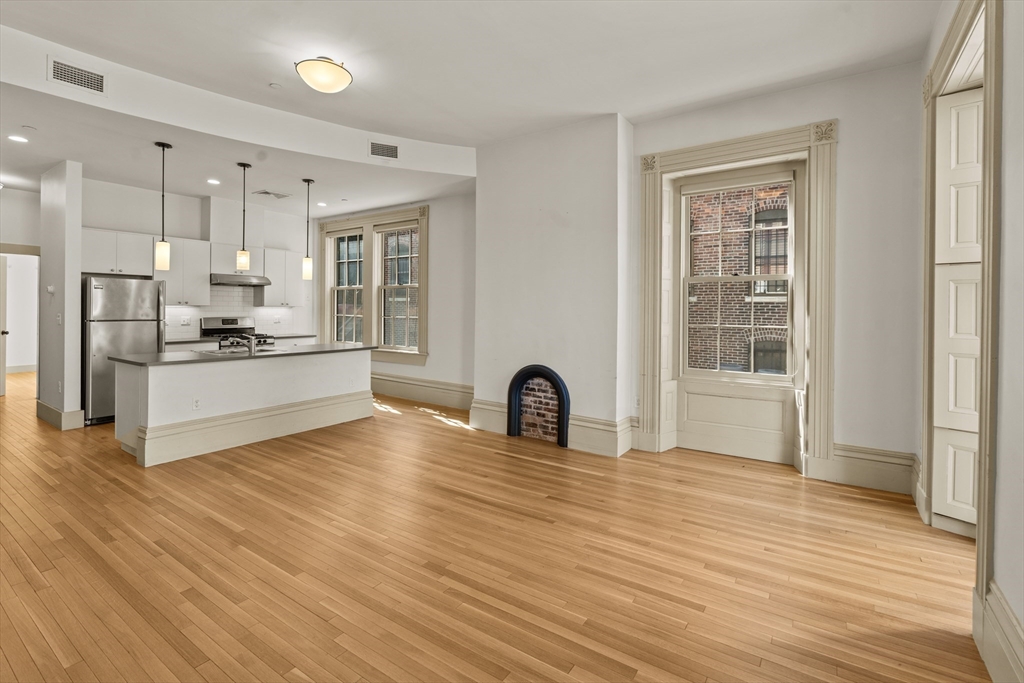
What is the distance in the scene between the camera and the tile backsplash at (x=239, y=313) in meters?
7.09

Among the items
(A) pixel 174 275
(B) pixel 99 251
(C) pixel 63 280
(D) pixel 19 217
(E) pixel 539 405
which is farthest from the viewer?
(A) pixel 174 275

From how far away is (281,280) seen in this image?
8.13m

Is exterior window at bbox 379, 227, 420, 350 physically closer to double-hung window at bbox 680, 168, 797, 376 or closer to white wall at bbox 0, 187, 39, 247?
double-hung window at bbox 680, 168, 797, 376

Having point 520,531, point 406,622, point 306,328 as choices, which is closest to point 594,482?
point 520,531

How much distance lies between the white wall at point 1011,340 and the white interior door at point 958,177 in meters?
1.39

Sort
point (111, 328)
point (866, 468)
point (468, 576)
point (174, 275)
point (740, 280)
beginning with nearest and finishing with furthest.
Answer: point (468, 576)
point (866, 468)
point (740, 280)
point (111, 328)
point (174, 275)

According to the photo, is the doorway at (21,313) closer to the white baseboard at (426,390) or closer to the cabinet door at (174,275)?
the cabinet door at (174,275)

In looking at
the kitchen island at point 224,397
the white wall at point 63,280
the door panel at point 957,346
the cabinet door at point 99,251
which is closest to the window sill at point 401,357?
the kitchen island at point 224,397

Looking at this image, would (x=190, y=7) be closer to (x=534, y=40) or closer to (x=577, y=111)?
(x=534, y=40)

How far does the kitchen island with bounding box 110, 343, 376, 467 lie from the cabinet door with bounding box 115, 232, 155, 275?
6.61ft

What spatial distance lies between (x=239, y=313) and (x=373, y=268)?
7.05 ft

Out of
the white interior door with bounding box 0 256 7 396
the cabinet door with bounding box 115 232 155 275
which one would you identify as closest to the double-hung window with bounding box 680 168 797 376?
the cabinet door with bounding box 115 232 155 275

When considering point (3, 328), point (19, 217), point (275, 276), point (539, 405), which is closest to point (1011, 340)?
point (539, 405)

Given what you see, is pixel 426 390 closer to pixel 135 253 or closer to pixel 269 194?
pixel 269 194
